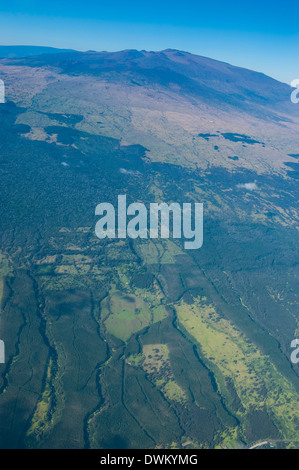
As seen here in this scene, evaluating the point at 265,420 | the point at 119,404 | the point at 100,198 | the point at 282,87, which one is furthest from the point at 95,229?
the point at 282,87

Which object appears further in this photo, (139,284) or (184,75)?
(184,75)

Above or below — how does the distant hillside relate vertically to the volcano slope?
above

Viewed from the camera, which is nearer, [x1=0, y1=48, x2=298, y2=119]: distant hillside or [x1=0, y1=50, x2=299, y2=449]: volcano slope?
[x1=0, y1=50, x2=299, y2=449]: volcano slope

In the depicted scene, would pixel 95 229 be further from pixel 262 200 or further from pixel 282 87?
pixel 282 87

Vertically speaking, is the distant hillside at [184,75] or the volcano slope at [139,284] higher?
the distant hillside at [184,75]

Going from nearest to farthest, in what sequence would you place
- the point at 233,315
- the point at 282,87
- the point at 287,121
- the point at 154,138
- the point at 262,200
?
1. the point at 233,315
2. the point at 262,200
3. the point at 154,138
4. the point at 287,121
5. the point at 282,87

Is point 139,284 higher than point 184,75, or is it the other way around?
Result: point 184,75

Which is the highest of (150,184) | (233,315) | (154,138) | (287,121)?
(287,121)

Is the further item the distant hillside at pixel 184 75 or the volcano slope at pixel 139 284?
the distant hillside at pixel 184 75
